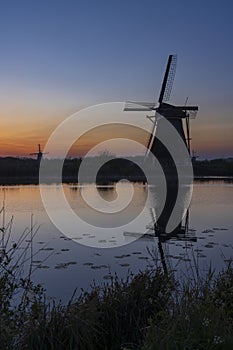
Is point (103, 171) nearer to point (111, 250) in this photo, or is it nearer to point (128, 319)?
point (111, 250)

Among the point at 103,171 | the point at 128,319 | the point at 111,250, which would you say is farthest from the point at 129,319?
the point at 103,171

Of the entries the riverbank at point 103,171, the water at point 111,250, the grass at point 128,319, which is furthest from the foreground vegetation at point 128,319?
the riverbank at point 103,171

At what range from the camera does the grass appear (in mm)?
2725

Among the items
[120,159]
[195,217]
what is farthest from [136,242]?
[120,159]

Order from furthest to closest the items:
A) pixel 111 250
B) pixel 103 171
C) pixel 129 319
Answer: pixel 103 171, pixel 111 250, pixel 129 319

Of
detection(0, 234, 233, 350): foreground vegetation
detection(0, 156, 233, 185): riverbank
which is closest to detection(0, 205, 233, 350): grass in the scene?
detection(0, 234, 233, 350): foreground vegetation

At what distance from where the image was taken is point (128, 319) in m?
3.95

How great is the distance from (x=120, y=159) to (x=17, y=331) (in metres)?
41.0

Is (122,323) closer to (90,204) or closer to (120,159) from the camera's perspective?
(90,204)

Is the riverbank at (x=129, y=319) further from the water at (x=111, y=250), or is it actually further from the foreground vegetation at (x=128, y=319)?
the water at (x=111, y=250)

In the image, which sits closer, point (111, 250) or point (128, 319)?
point (128, 319)

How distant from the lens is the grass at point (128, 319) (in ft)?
8.94

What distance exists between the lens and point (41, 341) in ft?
10.8

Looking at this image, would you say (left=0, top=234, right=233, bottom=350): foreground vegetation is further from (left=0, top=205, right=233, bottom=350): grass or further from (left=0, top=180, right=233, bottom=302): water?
(left=0, top=180, right=233, bottom=302): water
